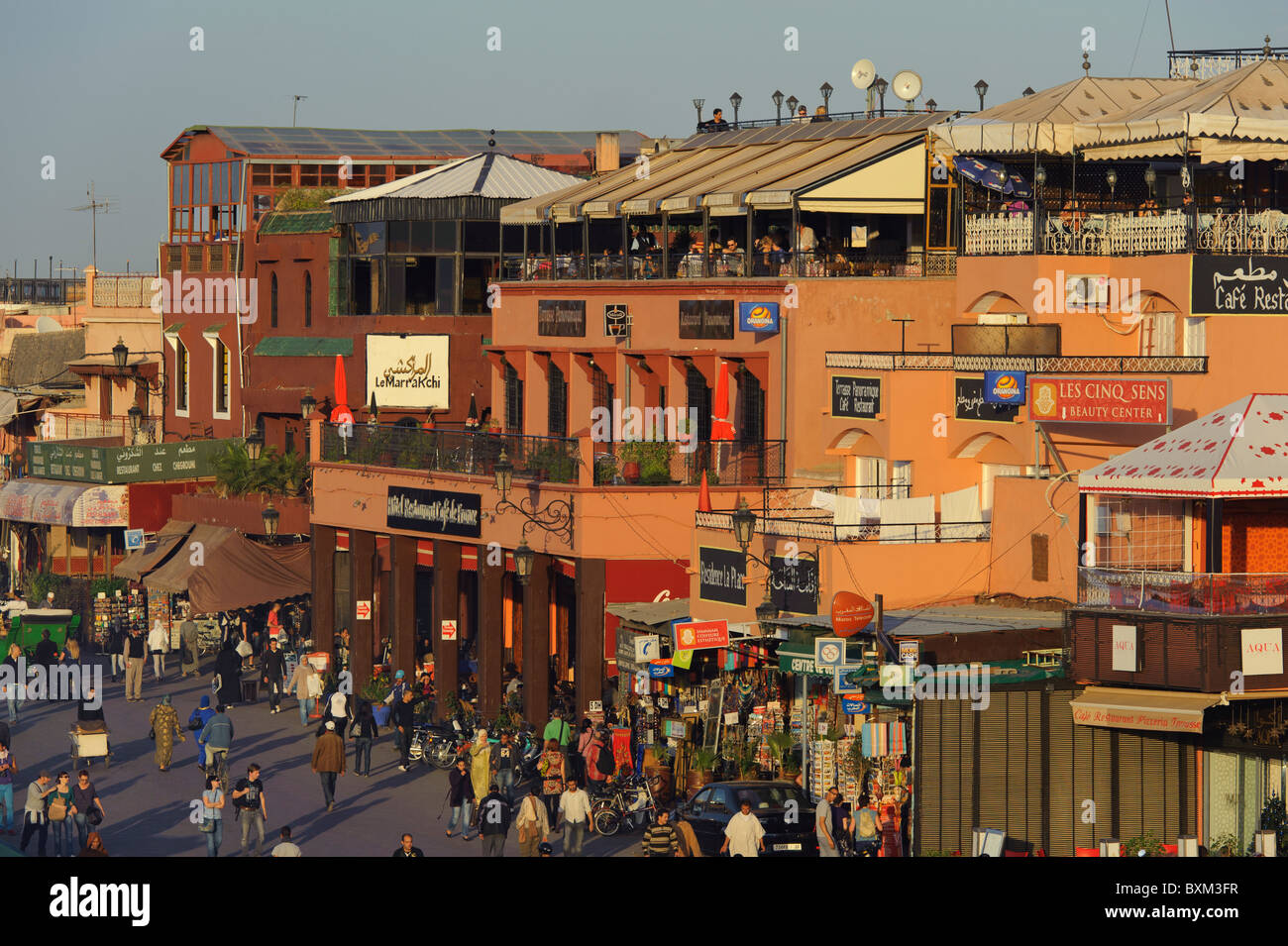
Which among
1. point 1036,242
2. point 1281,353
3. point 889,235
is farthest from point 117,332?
point 1281,353

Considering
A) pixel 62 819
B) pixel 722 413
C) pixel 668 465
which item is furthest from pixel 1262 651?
pixel 62 819

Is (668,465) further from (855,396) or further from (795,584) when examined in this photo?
(795,584)

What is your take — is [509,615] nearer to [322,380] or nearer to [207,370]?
[322,380]

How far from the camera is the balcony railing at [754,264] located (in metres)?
40.1

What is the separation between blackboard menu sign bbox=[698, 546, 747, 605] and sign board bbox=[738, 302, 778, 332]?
19.7ft

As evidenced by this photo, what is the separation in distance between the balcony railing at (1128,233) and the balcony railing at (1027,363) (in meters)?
2.07

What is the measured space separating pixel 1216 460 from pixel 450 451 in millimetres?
17587

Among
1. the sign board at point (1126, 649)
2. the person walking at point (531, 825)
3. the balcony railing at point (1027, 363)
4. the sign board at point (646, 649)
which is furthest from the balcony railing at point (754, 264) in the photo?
the person walking at point (531, 825)

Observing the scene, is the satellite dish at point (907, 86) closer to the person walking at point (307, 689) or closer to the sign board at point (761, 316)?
the sign board at point (761, 316)

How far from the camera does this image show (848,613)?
28953mm

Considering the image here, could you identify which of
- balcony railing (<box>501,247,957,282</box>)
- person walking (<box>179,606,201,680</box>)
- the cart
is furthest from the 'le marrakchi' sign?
the cart

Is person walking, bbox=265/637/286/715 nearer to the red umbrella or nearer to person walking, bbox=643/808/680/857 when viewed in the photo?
the red umbrella

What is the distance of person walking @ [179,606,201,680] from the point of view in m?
48.6
